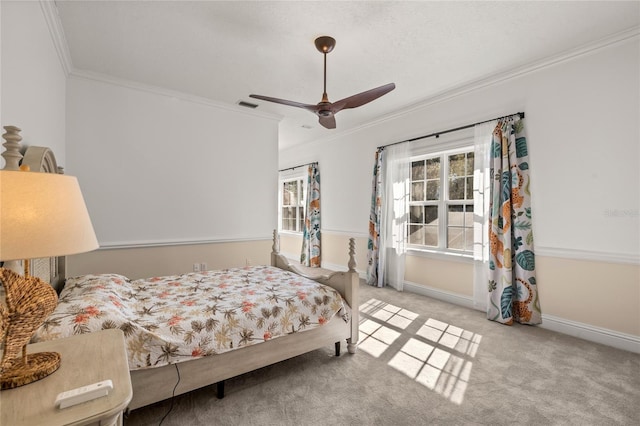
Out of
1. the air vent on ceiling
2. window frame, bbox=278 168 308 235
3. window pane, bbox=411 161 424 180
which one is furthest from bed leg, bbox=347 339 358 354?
window frame, bbox=278 168 308 235

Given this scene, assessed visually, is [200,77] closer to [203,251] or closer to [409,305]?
[203,251]

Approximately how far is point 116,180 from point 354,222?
11.4ft

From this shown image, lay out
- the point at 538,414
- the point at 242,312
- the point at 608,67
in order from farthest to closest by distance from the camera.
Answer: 1. the point at 608,67
2. the point at 242,312
3. the point at 538,414

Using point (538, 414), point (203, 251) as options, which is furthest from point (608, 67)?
point (203, 251)

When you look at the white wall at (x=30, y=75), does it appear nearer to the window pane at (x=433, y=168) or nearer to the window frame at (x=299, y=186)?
the window pane at (x=433, y=168)

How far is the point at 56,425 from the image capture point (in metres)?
0.74

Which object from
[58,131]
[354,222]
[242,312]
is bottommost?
[242,312]

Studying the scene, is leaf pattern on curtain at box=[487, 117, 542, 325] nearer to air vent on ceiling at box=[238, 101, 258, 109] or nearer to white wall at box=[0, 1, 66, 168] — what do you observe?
air vent on ceiling at box=[238, 101, 258, 109]

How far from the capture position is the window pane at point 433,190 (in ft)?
13.5

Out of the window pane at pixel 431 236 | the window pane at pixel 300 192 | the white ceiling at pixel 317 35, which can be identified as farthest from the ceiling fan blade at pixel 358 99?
the window pane at pixel 300 192

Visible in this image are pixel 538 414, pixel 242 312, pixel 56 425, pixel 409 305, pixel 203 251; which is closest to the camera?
pixel 56 425

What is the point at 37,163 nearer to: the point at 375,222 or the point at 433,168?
the point at 375,222

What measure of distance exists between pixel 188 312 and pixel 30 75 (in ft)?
5.92

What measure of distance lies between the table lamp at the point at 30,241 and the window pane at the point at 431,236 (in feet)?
12.8
